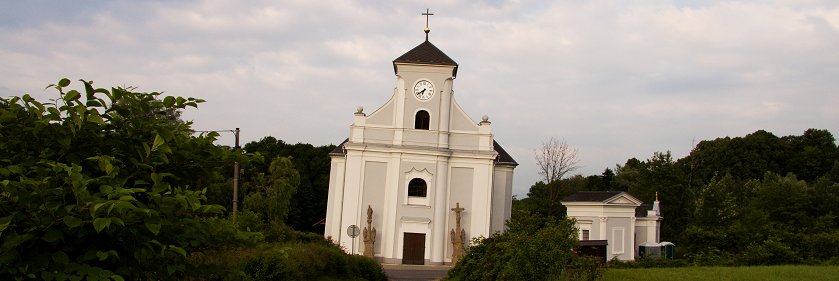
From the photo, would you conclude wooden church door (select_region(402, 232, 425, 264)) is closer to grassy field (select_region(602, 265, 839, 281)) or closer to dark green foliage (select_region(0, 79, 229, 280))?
grassy field (select_region(602, 265, 839, 281))

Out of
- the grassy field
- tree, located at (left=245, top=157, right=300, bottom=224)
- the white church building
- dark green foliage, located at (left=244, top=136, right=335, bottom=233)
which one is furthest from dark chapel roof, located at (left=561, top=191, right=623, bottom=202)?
dark green foliage, located at (left=244, top=136, right=335, bottom=233)

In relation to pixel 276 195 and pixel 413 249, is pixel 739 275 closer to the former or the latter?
pixel 413 249

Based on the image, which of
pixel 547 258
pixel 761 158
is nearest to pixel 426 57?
pixel 547 258

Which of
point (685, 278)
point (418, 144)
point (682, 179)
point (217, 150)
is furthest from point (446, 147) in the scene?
point (217, 150)

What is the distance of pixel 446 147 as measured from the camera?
40.6 metres

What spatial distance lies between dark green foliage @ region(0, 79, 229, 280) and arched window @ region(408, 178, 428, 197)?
114ft

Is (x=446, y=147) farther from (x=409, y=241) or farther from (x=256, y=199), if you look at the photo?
(x=256, y=199)

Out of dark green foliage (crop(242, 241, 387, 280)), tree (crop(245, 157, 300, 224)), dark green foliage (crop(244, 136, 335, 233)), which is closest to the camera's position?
dark green foliage (crop(242, 241, 387, 280))

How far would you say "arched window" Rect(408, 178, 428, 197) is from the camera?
132 ft

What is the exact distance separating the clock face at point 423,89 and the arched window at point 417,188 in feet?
14.4

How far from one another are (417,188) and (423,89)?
5183 millimetres

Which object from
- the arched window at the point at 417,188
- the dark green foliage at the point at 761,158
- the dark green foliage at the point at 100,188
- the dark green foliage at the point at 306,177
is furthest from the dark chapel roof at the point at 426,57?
the dark green foliage at the point at 761,158

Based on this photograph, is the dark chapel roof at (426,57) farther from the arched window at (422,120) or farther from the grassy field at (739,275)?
the grassy field at (739,275)

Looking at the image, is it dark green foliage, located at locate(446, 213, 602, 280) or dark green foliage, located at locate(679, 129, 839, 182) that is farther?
dark green foliage, located at locate(679, 129, 839, 182)
